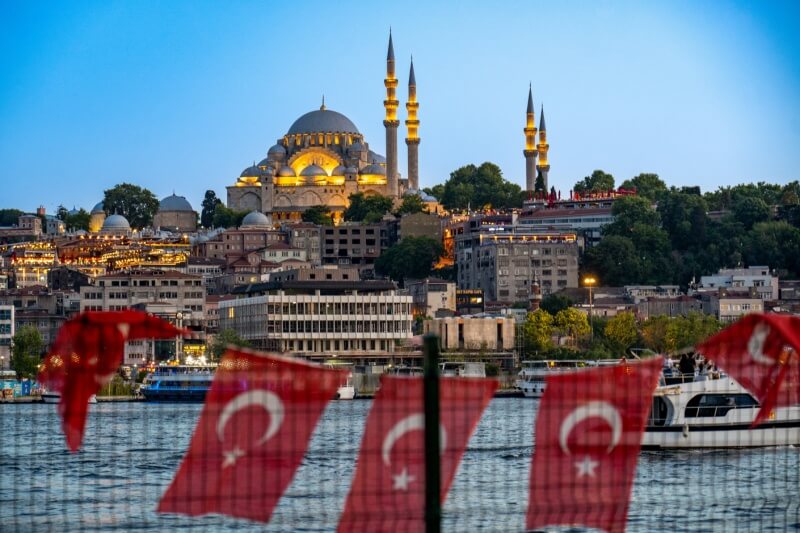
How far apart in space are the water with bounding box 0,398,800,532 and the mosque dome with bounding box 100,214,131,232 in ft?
444

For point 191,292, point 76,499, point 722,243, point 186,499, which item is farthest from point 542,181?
point 186,499

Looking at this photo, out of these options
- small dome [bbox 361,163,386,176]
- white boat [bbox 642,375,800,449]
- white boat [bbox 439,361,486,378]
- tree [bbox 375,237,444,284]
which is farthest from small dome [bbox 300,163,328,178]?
white boat [bbox 642,375,800,449]

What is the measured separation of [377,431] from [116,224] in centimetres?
17837

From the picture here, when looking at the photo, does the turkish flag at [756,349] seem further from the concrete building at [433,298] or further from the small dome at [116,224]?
the small dome at [116,224]

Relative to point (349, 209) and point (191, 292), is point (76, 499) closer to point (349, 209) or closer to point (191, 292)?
point (191, 292)

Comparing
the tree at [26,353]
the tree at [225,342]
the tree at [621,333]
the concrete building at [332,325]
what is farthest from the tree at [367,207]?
the tree at [26,353]

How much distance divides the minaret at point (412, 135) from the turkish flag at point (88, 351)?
180389 millimetres

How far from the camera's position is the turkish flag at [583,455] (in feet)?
34.4

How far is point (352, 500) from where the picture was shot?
10242 millimetres

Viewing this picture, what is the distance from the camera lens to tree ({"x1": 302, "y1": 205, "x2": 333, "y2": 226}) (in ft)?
600

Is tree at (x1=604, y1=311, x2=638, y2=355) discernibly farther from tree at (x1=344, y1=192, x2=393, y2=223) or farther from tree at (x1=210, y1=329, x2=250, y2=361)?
tree at (x1=344, y1=192, x2=393, y2=223)

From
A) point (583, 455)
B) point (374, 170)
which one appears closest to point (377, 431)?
point (583, 455)

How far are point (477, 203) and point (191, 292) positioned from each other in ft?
242

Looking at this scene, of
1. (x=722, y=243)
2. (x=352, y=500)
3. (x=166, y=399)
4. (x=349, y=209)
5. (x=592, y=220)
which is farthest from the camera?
(x=349, y=209)
